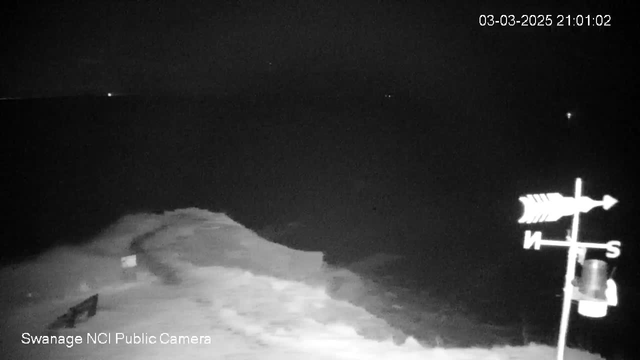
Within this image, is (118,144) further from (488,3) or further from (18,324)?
(488,3)

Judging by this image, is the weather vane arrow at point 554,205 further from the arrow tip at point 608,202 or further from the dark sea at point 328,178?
the dark sea at point 328,178

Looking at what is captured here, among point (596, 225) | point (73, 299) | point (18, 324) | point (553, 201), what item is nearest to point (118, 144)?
point (73, 299)

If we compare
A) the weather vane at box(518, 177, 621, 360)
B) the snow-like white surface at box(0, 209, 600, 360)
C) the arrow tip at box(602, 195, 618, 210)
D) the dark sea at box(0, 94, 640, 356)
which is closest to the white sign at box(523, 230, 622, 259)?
the weather vane at box(518, 177, 621, 360)

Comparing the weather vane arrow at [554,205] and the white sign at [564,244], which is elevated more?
the weather vane arrow at [554,205]

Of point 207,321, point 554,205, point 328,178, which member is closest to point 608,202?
point 554,205

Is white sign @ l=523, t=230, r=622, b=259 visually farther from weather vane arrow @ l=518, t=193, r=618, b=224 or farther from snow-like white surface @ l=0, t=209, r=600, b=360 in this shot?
snow-like white surface @ l=0, t=209, r=600, b=360

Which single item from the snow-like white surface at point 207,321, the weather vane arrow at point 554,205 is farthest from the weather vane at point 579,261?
the snow-like white surface at point 207,321
